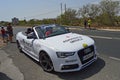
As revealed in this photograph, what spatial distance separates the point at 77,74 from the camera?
6.26 metres

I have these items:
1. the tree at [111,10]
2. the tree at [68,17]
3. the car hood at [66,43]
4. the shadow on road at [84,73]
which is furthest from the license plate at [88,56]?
the tree at [68,17]

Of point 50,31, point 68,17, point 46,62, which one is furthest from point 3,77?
point 68,17

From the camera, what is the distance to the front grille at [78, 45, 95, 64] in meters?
6.13

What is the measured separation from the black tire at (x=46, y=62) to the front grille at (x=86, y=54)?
3.37 ft

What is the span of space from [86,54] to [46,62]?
1.40 metres

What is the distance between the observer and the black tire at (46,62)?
6537mm

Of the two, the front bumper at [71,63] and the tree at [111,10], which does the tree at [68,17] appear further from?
the front bumper at [71,63]

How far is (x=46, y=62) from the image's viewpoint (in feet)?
22.1

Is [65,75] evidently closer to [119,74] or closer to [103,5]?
[119,74]

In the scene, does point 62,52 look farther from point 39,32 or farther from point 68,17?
point 68,17

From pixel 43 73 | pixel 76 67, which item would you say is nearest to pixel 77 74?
pixel 76 67

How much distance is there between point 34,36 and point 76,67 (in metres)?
2.51

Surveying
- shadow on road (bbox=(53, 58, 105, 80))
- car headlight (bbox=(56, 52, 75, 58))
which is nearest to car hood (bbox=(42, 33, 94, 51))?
car headlight (bbox=(56, 52, 75, 58))

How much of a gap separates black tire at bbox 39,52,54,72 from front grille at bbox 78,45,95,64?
40.4 inches
